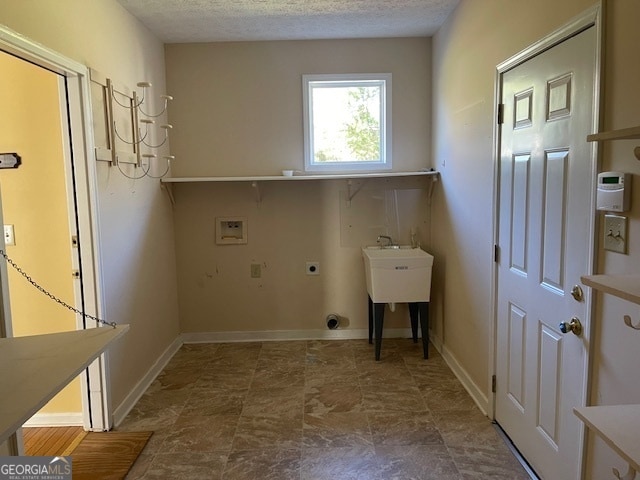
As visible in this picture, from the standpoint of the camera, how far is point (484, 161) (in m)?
2.56

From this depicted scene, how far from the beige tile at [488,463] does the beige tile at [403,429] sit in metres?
0.15

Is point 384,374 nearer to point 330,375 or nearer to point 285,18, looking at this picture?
point 330,375

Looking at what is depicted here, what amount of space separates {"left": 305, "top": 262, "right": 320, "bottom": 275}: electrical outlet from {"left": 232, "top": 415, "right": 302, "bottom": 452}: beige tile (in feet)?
4.77

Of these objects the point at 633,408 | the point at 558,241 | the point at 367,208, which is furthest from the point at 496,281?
the point at 367,208

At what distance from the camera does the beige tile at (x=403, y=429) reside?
2.39 m

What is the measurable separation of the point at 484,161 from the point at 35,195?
2524mm

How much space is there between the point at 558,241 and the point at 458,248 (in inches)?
51.4

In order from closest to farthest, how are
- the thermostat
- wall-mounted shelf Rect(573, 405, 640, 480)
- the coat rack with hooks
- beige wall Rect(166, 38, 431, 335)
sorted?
wall-mounted shelf Rect(573, 405, 640, 480) → the thermostat → the coat rack with hooks → beige wall Rect(166, 38, 431, 335)

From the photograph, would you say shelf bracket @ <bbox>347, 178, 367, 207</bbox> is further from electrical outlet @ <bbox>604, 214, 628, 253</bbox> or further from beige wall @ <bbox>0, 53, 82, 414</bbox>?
electrical outlet @ <bbox>604, 214, 628, 253</bbox>

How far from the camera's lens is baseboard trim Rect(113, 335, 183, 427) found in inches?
104

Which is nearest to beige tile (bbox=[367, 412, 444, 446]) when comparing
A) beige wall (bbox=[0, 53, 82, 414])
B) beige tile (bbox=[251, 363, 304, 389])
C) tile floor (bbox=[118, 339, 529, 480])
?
tile floor (bbox=[118, 339, 529, 480])

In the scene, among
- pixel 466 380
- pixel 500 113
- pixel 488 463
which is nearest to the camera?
pixel 488 463

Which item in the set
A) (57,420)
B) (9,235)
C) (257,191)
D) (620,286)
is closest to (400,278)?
(257,191)

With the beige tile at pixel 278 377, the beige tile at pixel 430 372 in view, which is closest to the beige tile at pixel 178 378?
the beige tile at pixel 278 377
